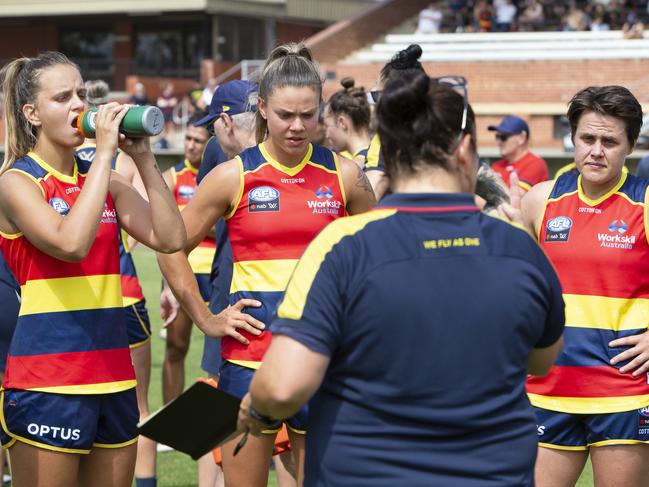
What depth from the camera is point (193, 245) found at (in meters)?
4.17

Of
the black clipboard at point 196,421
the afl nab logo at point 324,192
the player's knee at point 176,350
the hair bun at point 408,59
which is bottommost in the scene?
the player's knee at point 176,350

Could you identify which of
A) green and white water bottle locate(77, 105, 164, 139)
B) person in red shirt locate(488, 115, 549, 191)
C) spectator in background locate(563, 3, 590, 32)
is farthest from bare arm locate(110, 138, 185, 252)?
spectator in background locate(563, 3, 590, 32)

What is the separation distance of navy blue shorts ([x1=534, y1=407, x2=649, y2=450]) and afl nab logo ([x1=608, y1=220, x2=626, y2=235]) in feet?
2.38

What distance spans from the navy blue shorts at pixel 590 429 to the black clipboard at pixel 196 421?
5.86 ft

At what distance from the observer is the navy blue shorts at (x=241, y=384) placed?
3881 mm

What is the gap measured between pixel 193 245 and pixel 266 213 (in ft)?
1.34

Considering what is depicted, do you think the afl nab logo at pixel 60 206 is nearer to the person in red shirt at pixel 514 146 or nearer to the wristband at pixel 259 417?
the wristband at pixel 259 417

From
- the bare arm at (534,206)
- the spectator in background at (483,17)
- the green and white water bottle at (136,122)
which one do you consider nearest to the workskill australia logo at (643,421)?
the bare arm at (534,206)

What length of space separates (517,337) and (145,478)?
10.8 feet

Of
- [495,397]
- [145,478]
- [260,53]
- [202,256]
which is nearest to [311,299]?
[495,397]

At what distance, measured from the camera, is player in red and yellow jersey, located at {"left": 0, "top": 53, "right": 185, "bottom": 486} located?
11.3ft

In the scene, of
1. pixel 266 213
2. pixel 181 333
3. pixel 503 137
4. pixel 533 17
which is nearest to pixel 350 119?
pixel 181 333

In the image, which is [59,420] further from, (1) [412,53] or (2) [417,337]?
(1) [412,53]

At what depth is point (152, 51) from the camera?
36.1 metres
